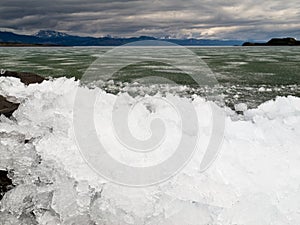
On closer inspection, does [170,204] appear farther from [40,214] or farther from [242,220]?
[40,214]

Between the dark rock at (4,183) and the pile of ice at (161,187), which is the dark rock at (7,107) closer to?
the pile of ice at (161,187)

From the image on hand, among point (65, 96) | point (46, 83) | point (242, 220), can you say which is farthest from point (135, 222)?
point (46, 83)

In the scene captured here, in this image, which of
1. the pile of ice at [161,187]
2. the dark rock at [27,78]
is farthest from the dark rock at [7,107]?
the dark rock at [27,78]

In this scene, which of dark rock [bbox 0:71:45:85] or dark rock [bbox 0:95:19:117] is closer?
dark rock [bbox 0:95:19:117]

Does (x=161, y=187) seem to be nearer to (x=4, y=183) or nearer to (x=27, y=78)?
(x=4, y=183)

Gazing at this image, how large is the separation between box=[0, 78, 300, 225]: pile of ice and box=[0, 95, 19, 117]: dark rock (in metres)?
1.02

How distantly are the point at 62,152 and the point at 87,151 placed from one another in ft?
1.19

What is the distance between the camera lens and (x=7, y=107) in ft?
21.9

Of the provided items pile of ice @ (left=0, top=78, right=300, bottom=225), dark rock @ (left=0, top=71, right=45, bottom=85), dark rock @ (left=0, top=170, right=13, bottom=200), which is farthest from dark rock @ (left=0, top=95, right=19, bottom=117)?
dark rock @ (left=0, top=71, right=45, bottom=85)

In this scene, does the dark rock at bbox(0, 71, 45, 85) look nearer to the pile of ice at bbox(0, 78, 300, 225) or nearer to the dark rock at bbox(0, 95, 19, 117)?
the dark rock at bbox(0, 95, 19, 117)

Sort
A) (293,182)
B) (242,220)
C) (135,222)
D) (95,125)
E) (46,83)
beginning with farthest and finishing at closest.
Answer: (46,83)
(95,125)
(293,182)
(135,222)
(242,220)

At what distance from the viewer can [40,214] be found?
12.9ft

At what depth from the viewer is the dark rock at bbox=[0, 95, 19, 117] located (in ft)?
20.0

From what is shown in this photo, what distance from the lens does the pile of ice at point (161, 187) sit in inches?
134
